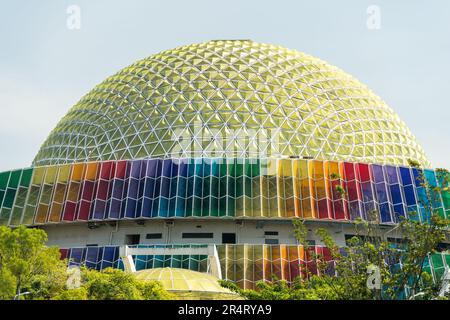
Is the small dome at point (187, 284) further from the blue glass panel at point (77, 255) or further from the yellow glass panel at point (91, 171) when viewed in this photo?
the yellow glass panel at point (91, 171)

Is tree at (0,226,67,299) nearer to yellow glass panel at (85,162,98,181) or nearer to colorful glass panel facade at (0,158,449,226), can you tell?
colorful glass panel facade at (0,158,449,226)

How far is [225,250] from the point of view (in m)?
34.7

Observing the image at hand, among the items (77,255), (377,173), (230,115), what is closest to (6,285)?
(77,255)

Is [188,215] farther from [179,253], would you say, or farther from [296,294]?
[296,294]

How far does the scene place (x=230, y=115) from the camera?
4481cm

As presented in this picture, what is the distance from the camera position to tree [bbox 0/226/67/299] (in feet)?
67.9

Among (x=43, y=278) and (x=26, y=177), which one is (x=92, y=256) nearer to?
(x=26, y=177)

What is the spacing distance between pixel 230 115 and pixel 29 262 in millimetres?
26708

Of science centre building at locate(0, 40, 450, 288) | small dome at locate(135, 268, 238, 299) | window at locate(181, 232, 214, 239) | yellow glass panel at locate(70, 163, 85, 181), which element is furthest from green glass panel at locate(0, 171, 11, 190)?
small dome at locate(135, 268, 238, 299)

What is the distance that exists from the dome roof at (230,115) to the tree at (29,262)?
20.7 metres

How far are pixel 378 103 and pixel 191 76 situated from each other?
2121 centimetres

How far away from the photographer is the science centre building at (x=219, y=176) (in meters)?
36.1
